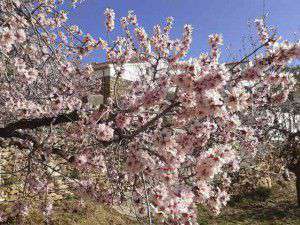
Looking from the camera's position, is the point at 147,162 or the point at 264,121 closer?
the point at 147,162

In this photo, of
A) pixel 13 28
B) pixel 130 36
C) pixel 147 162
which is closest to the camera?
pixel 147 162

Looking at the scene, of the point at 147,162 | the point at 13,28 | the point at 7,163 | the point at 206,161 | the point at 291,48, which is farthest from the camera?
the point at 7,163

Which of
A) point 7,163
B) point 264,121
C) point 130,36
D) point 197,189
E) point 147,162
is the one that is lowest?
point 197,189

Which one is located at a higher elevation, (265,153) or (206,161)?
(265,153)

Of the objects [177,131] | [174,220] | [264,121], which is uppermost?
[264,121]

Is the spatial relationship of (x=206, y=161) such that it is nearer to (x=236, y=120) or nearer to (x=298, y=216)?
(x=236, y=120)

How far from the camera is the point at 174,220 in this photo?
161 inches

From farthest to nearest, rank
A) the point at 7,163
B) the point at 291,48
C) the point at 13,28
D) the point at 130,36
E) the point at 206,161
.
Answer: the point at 7,163, the point at 130,36, the point at 13,28, the point at 206,161, the point at 291,48

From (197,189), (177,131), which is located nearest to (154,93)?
(177,131)

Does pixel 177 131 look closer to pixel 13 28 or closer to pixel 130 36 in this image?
pixel 13 28

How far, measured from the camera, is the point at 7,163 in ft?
33.5

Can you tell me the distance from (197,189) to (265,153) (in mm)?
12644

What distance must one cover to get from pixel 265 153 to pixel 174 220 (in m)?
12.7

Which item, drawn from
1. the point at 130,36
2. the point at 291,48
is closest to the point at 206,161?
the point at 291,48
